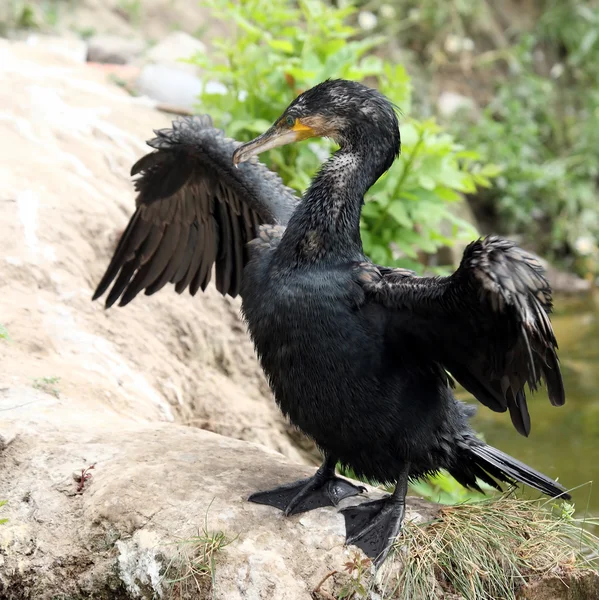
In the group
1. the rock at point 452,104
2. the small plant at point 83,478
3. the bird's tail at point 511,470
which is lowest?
the small plant at point 83,478

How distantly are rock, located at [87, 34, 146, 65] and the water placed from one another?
396 centimetres

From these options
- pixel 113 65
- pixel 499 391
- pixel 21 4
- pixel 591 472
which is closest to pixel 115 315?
pixel 499 391

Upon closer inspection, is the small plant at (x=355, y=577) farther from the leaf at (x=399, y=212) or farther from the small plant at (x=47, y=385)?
the leaf at (x=399, y=212)

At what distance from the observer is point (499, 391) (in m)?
2.74

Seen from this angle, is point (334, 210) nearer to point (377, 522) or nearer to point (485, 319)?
point (485, 319)

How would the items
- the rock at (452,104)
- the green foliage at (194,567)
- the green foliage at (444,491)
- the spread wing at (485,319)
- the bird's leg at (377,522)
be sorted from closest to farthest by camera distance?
the spread wing at (485,319) → the green foliage at (194,567) → the bird's leg at (377,522) → the green foliage at (444,491) → the rock at (452,104)

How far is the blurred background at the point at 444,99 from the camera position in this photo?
4.94m

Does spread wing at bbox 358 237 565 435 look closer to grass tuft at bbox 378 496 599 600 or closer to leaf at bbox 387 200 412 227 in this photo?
grass tuft at bbox 378 496 599 600

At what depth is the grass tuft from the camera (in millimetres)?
2605

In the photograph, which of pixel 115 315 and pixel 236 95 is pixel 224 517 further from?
pixel 236 95

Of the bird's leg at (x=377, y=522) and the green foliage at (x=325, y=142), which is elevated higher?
the green foliage at (x=325, y=142)

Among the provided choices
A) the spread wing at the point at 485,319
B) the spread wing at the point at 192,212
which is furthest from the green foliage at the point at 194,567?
the spread wing at the point at 192,212

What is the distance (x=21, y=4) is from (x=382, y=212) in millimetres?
4373

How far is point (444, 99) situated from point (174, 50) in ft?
12.5
